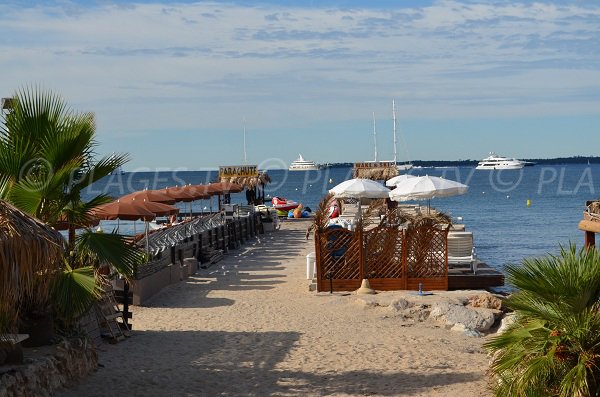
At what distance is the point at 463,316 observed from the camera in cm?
1341

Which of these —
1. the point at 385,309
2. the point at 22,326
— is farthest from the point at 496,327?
the point at 22,326

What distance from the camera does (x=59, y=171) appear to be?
30.5ft

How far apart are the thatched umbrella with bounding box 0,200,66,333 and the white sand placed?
6.63ft

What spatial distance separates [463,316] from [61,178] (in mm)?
6920

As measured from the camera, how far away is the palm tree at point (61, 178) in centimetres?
912

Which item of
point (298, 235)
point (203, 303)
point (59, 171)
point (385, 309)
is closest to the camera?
point (59, 171)

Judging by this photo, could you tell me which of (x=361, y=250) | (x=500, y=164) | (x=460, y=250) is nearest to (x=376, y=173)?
(x=460, y=250)

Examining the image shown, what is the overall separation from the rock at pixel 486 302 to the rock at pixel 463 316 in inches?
13.4

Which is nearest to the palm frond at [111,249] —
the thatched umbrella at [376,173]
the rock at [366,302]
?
the rock at [366,302]

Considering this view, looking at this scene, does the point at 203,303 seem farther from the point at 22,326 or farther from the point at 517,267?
the point at 517,267

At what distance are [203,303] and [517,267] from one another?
350 inches

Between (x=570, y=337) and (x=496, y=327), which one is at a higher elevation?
(x=570, y=337)

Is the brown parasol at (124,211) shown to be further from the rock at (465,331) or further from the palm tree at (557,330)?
the palm tree at (557,330)

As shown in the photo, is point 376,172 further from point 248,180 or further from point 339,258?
point 339,258
